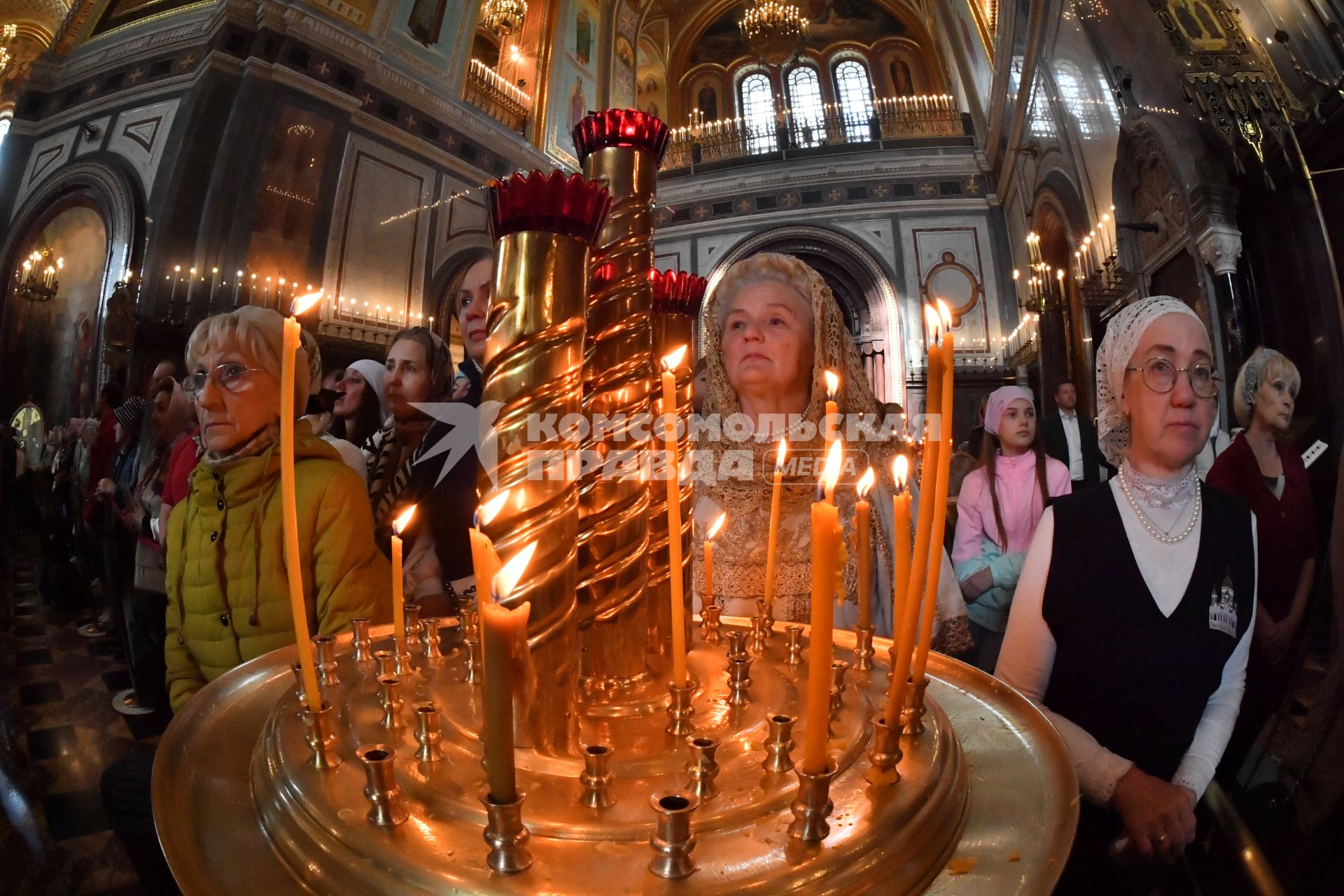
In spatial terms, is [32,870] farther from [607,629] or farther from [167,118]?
[167,118]

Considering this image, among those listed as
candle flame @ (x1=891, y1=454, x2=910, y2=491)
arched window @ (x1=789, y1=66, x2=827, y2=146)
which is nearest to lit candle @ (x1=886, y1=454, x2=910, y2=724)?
candle flame @ (x1=891, y1=454, x2=910, y2=491)

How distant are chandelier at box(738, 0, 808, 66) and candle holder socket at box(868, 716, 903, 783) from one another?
22.5 ft

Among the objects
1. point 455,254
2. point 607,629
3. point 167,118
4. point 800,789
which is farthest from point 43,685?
point 455,254

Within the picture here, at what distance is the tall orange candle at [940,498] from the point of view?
406 millimetres

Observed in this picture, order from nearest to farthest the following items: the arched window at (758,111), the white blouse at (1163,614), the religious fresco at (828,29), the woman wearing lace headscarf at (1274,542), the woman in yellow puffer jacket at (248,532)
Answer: the white blouse at (1163,614)
the woman wearing lace headscarf at (1274,542)
the woman in yellow puffer jacket at (248,532)
the religious fresco at (828,29)
the arched window at (758,111)

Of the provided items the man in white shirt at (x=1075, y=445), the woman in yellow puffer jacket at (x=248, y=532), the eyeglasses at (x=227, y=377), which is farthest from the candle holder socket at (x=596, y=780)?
the man in white shirt at (x=1075, y=445)

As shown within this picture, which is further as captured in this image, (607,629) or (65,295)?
(65,295)

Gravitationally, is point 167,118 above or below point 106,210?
above

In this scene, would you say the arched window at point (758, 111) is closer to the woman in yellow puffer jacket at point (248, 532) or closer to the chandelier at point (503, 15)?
the chandelier at point (503, 15)

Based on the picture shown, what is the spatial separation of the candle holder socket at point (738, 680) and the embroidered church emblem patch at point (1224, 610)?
85 cm

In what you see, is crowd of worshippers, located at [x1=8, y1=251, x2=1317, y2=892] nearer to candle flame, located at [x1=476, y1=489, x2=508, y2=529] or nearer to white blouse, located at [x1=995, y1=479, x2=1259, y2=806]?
white blouse, located at [x1=995, y1=479, x2=1259, y2=806]

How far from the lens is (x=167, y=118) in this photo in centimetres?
Result: 473

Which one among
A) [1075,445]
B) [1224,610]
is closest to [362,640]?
[1224,610]

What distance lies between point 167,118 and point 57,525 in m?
3.88
